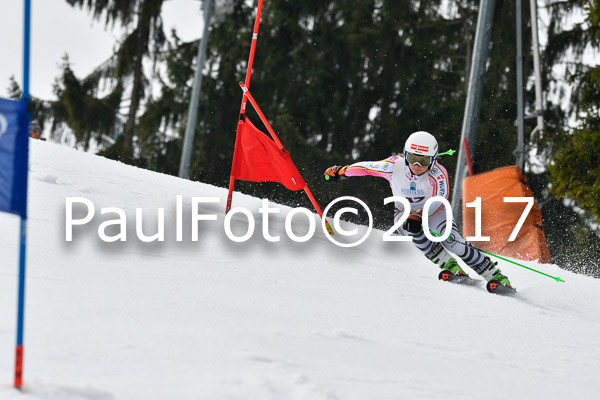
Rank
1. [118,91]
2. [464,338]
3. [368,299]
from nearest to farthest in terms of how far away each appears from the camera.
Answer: [464,338] < [368,299] < [118,91]

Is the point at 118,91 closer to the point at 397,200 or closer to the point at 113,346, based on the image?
the point at 397,200

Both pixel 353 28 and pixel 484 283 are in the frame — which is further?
pixel 353 28

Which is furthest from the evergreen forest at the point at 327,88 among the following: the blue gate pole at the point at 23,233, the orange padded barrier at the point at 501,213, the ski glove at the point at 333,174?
the blue gate pole at the point at 23,233

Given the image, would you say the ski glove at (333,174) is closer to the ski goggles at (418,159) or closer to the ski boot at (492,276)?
the ski goggles at (418,159)

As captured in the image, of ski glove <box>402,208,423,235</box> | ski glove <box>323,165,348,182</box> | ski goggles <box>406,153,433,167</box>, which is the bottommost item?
ski glove <box>402,208,423,235</box>

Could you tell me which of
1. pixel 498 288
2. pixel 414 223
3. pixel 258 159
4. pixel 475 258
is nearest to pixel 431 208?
pixel 414 223

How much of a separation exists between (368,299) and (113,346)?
2.20 metres

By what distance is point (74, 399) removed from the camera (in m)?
2.62

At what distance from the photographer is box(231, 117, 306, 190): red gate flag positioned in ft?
24.9

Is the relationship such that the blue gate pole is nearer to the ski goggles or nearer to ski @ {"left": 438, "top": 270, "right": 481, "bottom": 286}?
the ski goggles

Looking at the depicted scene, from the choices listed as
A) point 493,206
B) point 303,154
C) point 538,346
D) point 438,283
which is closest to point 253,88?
point 303,154

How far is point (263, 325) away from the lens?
388cm

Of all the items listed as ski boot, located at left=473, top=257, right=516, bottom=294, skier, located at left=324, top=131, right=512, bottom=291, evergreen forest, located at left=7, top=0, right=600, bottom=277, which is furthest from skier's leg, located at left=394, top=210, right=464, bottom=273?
evergreen forest, located at left=7, top=0, right=600, bottom=277

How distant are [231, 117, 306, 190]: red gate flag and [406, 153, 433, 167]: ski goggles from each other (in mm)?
1703
